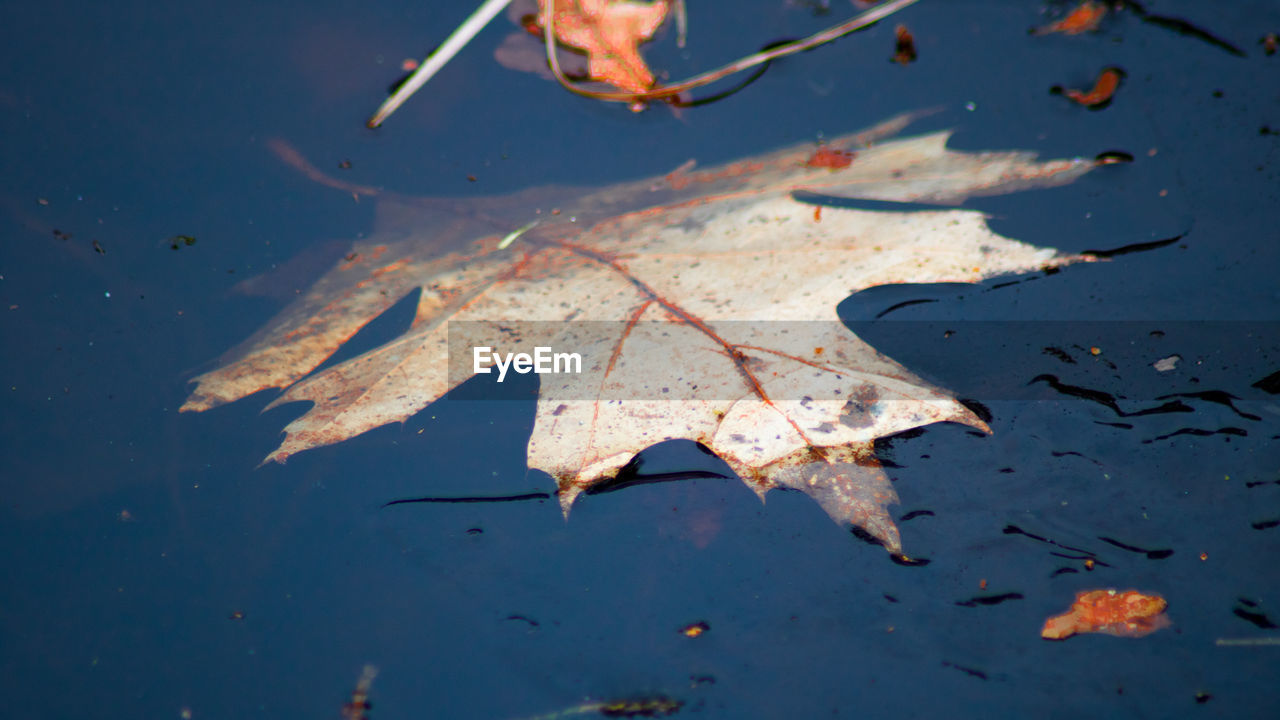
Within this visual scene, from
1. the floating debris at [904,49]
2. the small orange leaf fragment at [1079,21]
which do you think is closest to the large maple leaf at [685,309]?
the floating debris at [904,49]

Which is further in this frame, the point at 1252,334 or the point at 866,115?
the point at 866,115

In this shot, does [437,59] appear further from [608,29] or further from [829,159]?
[829,159]

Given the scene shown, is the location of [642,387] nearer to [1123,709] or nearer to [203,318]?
[1123,709]

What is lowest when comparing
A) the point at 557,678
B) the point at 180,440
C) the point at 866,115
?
the point at 557,678

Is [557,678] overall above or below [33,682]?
below

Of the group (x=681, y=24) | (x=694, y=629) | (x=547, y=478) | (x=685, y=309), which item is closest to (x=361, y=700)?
(x=547, y=478)

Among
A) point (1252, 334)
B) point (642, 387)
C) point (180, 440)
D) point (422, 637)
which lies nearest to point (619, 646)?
point (422, 637)

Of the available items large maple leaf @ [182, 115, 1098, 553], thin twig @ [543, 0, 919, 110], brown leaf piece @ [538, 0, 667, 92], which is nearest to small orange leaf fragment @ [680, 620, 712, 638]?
large maple leaf @ [182, 115, 1098, 553]

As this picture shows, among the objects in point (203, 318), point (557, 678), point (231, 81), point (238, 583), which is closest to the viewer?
point (557, 678)
